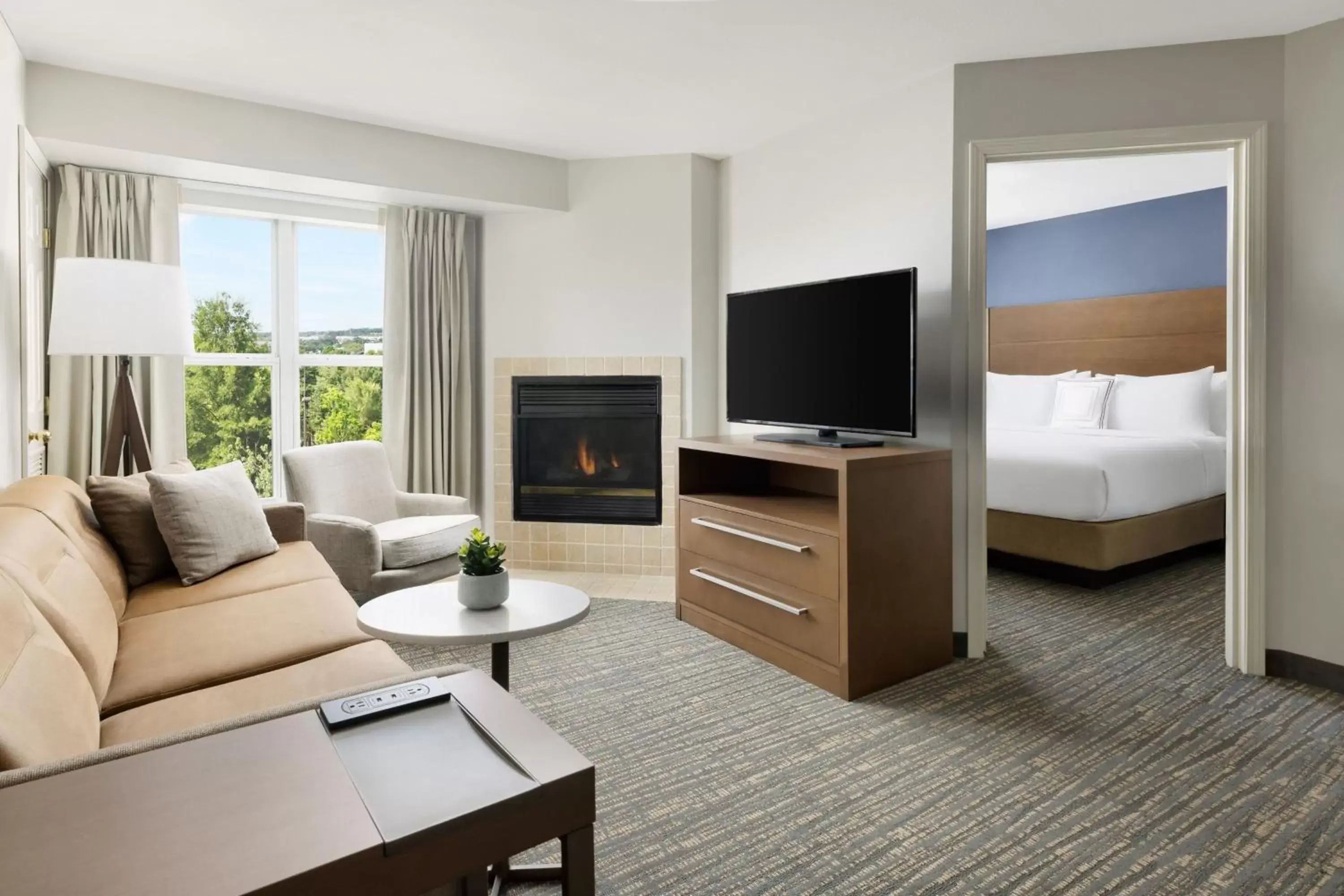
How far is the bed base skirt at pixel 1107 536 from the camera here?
402 cm

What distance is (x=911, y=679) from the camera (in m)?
2.91

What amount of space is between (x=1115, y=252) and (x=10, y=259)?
6.67m

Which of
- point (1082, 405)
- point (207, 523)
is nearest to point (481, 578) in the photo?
point (207, 523)

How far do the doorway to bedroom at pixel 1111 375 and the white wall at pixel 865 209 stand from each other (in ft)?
0.90

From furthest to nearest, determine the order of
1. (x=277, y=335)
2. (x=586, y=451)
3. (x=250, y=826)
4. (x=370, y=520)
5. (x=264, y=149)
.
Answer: (x=586, y=451) → (x=277, y=335) → (x=370, y=520) → (x=264, y=149) → (x=250, y=826)

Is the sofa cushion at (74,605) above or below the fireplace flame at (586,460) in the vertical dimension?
below

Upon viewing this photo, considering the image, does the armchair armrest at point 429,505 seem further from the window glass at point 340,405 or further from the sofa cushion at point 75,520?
the sofa cushion at point 75,520

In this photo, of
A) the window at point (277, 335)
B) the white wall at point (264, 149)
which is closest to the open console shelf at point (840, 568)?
the white wall at point (264, 149)

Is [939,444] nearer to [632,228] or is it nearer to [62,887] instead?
[632,228]

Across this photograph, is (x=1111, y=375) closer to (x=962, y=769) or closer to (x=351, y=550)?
(x=962, y=769)

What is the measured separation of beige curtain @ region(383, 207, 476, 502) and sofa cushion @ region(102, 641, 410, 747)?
2.66 m

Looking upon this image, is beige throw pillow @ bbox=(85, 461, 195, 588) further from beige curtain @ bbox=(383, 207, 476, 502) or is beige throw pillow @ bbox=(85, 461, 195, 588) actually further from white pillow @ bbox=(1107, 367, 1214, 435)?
white pillow @ bbox=(1107, 367, 1214, 435)

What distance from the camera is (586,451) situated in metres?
4.64

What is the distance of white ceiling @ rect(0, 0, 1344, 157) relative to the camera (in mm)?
2627
